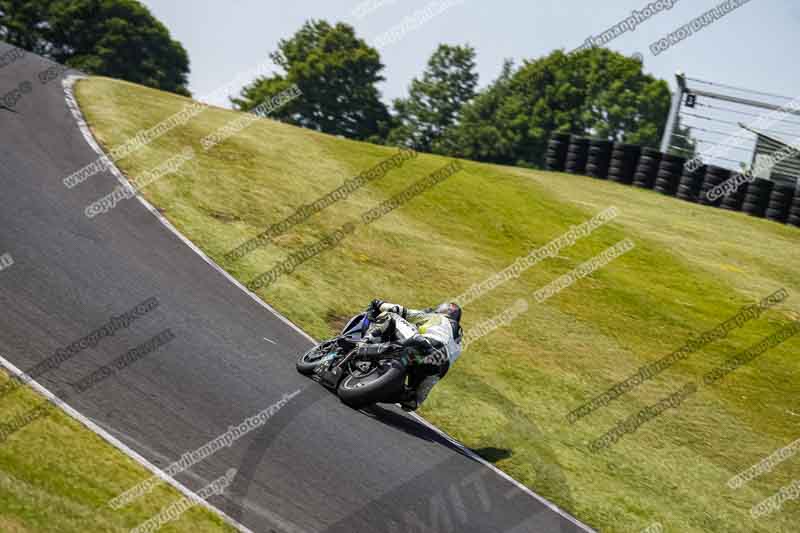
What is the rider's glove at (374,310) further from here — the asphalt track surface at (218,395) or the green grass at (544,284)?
the green grass at (544,284)

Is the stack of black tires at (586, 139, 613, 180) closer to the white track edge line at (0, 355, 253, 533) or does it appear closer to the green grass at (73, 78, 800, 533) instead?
the green grass at (73, 78, 800, 533)

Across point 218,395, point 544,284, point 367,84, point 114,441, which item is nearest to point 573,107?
point 367,84

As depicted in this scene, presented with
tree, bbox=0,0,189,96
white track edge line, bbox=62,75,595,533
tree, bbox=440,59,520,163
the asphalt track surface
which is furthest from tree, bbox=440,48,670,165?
the asphalt track surface

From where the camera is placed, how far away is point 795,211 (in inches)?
985

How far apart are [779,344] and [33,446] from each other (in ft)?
45.1

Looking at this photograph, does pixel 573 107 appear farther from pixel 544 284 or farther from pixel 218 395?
pixel 218 395

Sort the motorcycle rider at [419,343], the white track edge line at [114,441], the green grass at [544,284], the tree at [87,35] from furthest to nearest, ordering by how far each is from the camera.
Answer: the tree at [87,35] → the green grass at [544,284] → the motorcycle rider at [419,343] → the white track edge line at [114,441]

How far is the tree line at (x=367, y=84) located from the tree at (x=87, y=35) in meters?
0.09

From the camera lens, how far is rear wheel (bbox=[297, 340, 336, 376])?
10.0 m

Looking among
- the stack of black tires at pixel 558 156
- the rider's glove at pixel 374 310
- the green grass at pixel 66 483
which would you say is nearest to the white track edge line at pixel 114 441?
the green grass at pixel 66 483

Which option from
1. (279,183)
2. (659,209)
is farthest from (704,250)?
(279,183)

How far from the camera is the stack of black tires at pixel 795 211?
24922mm

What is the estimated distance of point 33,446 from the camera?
6500 millimetres

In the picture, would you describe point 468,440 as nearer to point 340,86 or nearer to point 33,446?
point 33,446
